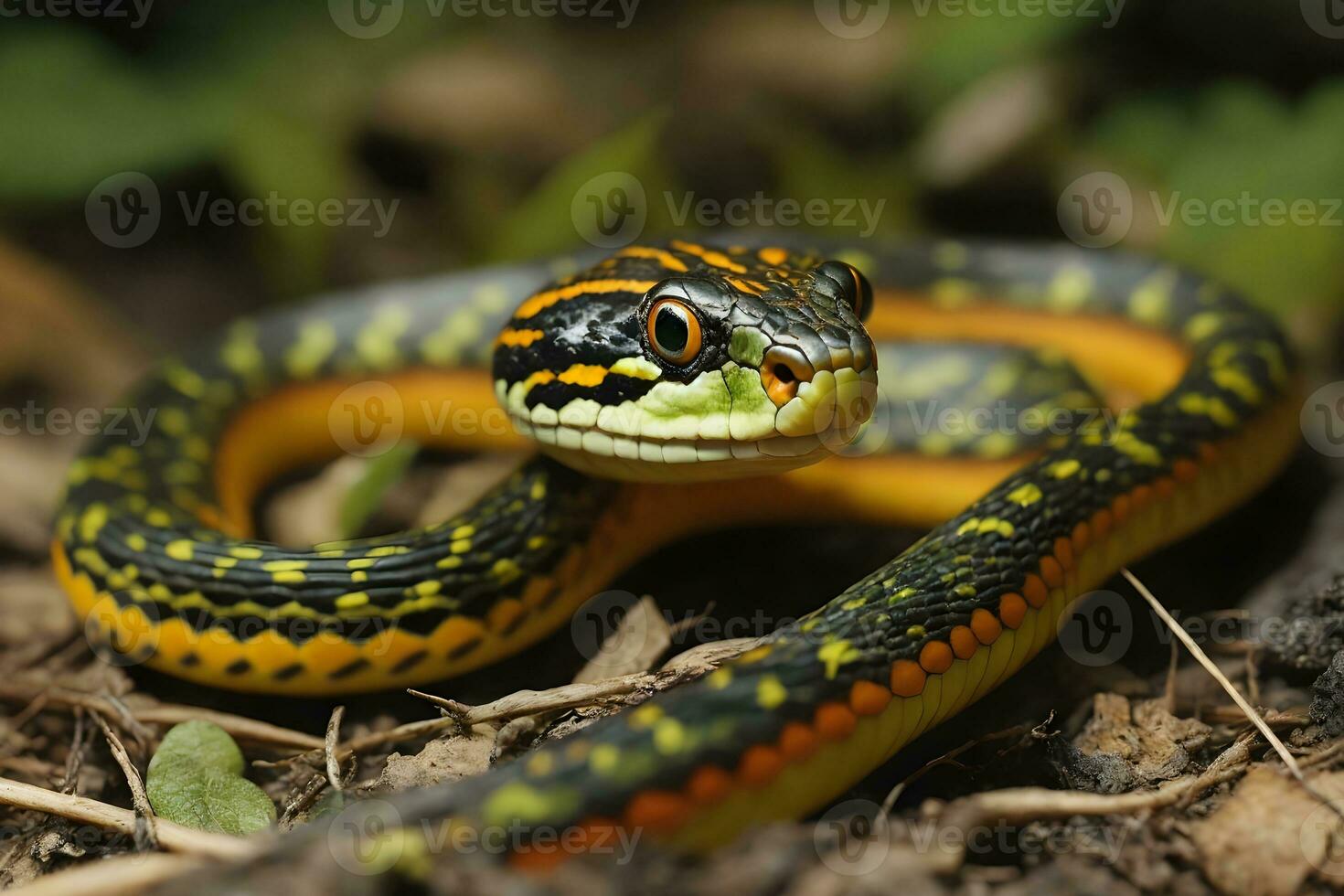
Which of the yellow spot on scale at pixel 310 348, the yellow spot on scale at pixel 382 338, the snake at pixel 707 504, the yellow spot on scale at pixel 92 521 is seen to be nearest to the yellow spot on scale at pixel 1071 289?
the snake at pixel 707 504

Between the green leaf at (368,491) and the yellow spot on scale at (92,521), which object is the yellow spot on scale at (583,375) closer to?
the green leaf at (368,491)

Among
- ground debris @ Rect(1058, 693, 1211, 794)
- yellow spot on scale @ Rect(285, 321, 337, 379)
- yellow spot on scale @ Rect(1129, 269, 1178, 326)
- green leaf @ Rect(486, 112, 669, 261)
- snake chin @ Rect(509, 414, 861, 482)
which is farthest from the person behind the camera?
green leaf @ Rect(486, 112, 669, 261)

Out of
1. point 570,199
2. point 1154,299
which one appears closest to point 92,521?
point 570,199

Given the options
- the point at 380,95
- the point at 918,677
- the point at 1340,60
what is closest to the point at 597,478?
the point at 918,677

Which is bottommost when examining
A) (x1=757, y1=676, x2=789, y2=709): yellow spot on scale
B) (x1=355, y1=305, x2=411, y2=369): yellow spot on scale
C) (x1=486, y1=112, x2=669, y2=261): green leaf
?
(x1=757, y1=676, x2=789, y2=709): yellow spot on scale

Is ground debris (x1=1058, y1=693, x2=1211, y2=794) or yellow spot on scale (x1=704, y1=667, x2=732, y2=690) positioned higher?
yellow spot on scale (x1=704, y1=667, x2=732, y2=690)

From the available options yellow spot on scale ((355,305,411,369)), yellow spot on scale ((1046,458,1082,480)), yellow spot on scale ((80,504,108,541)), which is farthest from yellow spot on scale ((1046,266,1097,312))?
yellow spot on scale ((80,504,108,541))

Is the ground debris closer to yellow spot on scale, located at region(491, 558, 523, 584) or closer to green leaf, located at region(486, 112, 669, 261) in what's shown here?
yellow spot on scale, located at region(491, 558, 523, 584)
